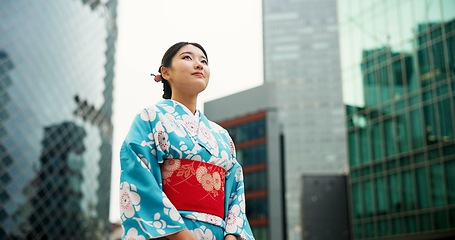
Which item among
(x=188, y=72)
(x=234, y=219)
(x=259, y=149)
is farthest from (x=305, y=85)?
(x=234, y=219)

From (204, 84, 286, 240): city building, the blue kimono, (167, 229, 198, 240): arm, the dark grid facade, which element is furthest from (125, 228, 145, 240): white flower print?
(204, 84, 286, 240): city building

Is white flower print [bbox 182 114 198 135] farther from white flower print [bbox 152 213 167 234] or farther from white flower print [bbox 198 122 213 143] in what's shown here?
white flower print [bbox 152 213 167 234]

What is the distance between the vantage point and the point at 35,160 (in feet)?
173

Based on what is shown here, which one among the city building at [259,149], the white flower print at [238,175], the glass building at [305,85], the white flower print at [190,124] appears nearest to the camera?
the white flower print at [190,124]

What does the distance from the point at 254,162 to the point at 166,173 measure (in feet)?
160

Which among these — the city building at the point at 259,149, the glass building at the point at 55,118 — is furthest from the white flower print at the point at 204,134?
the glass building at the point at 55,118

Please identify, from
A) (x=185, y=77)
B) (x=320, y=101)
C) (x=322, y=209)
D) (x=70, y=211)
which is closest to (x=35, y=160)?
(x=70, y=211)

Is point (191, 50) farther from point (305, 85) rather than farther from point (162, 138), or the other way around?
point (305, 85)

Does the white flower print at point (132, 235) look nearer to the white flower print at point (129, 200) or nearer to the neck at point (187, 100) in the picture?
the white flower print at point (129, 200)

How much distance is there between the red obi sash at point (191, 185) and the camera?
3.08 meters

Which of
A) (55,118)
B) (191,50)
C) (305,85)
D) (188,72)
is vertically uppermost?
(305,85)

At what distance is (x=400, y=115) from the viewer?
2681cm

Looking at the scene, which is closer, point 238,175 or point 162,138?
point 162,138

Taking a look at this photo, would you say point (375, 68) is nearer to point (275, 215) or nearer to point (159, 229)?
point (275, 215)
